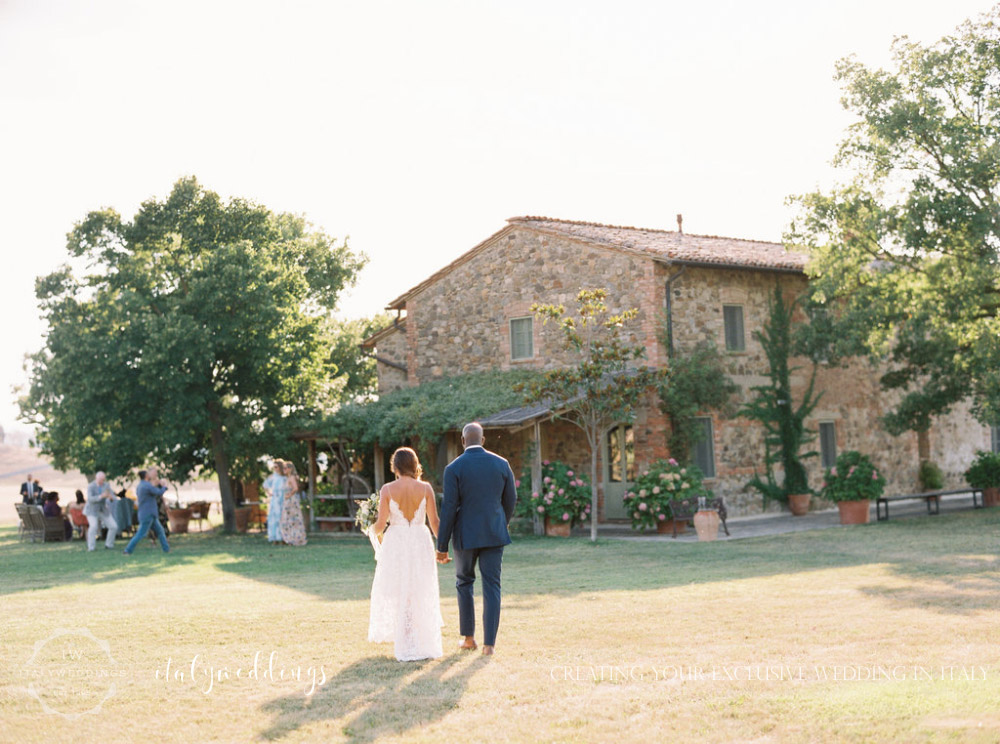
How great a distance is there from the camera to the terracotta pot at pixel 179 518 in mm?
27312

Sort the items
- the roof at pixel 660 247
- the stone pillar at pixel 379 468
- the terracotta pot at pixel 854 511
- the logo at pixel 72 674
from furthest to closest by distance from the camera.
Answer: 1. the stone pillar at pixel 379 468
2. the roof at pixel 660 247
3. the terracotta pot at pixel 854 511
4. the logo at pixel 72 674

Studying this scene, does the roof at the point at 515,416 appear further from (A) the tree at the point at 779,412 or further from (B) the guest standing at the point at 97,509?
(B) the guest standing at the point at 97,509

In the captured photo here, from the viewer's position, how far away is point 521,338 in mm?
23984

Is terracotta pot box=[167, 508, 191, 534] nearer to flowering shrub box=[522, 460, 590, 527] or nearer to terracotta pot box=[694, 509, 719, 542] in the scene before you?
flowering shrub box=[522, 460, 590, 527]

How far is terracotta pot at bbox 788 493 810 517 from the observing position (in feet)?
76.4

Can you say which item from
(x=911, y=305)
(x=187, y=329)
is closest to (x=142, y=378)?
(x=187, y=329)

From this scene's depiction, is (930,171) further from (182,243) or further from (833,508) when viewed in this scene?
(182,243)

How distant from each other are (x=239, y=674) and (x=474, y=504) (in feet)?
7.06

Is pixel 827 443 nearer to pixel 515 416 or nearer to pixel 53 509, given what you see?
pixel 515 416

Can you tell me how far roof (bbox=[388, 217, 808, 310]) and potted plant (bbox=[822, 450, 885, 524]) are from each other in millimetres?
4565

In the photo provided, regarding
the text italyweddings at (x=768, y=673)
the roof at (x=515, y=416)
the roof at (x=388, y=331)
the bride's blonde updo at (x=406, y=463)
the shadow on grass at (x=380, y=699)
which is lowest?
the shadow on grass at (x=380, y=699)

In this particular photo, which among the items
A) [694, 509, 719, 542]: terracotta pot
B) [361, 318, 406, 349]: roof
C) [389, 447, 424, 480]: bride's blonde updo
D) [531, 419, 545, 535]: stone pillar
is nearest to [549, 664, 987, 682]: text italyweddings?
[389, 447, 424, 480]: bride's blonde updo

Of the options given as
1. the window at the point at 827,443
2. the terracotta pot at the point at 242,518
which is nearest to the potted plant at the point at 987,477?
the window at the point at 827,443

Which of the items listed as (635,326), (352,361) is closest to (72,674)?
(635,326)
